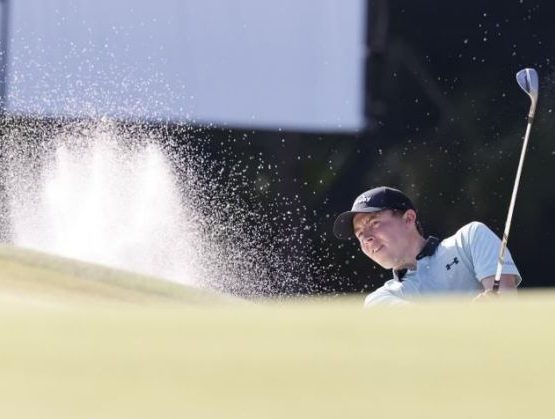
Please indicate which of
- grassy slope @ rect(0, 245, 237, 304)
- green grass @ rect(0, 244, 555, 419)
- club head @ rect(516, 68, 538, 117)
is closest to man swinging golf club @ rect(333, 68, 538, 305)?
club head @ rect(516, 68, 538, 117)

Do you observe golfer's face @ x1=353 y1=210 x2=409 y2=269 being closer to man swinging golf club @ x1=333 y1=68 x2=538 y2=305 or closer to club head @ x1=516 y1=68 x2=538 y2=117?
man swinging golf club @ x1=333 y1=68 x2=538 y2=305

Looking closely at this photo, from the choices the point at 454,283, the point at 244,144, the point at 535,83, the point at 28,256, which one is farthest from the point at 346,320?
the point at 244,144

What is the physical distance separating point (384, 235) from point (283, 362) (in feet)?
6.06

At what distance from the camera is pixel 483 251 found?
2098 mm

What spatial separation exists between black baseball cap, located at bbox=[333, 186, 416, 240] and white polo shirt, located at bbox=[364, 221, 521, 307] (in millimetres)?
191

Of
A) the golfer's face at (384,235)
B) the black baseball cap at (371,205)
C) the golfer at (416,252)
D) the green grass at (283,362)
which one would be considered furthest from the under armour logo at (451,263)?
the green grass at (283,362)

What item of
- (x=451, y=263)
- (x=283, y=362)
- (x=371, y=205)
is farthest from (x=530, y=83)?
(x=283, y=362)

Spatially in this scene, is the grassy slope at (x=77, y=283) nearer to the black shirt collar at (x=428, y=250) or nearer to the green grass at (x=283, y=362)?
the green grass at (x=283, y=362)

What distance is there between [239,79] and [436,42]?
606mm

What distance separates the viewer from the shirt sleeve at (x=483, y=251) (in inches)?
81.4

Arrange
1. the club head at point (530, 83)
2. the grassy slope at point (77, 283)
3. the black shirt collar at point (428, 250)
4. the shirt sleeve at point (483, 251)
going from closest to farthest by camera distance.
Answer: the grassy slope at point (77, 283)
the shirt sleeve at point (483, 251)
the black shirt collar at point (428, 250)
the club head at point (530, 83)

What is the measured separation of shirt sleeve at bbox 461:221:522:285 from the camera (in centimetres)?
207

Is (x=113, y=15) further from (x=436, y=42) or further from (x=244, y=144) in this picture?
(x=436, y=42)

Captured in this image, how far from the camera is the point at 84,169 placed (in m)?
3.72
